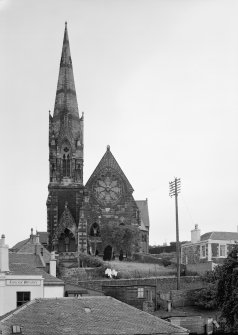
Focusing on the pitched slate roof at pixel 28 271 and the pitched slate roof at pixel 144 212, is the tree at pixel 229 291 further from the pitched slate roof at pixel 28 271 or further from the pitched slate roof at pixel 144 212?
the pitched slate roof at pixel 144 212

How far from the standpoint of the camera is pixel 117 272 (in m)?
75.2

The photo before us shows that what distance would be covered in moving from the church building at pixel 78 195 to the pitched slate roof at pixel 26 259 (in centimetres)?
2495

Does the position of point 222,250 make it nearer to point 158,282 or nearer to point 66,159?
point 158,282

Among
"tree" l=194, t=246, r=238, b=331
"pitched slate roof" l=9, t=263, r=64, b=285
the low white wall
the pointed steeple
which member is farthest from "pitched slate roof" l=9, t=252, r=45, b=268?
the pointed steeple

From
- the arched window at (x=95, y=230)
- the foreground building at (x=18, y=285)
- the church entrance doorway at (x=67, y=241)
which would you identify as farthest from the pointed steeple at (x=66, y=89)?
the foreground building at (x=18, y=285)

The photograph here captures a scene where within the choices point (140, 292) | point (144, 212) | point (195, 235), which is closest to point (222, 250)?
point (195, 235)

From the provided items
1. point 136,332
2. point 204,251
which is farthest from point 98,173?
point 136,332

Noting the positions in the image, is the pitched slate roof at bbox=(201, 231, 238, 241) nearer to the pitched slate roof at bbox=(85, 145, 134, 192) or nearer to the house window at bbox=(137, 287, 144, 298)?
the pitched slate roof at bbox=(85, 145, 134, 192)

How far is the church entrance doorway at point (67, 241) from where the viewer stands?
88.0 meters

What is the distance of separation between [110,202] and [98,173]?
3809 millimetres

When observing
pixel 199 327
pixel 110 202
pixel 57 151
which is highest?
pixel 57 151

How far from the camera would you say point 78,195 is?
90.8 meters

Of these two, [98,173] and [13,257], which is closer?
[13,257]

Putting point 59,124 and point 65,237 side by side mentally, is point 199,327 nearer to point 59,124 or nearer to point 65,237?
point 65,237
